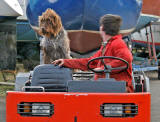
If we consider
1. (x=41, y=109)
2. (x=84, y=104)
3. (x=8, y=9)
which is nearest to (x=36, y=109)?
(x=41, y=109)

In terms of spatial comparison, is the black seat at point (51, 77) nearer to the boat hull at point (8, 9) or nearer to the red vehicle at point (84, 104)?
the red vehicle at point (84, 104)

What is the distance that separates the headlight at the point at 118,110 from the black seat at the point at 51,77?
2.32ft

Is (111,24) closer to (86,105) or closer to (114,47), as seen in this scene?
(114,47)

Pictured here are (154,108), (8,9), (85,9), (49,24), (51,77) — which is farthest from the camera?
(8,9)

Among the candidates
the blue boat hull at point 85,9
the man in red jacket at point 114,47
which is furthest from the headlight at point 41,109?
the blue boat hull at point 85,9

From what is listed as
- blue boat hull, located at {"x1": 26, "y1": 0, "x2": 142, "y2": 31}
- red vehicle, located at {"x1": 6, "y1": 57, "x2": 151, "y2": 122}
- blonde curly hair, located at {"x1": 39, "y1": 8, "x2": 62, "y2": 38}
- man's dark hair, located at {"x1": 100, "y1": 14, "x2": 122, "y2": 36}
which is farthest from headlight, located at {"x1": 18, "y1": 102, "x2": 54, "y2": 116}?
blue boat hull, located at {"x1": 26, "y1": 0, "x2": 142, "y2": 31}

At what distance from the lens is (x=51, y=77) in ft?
15.5

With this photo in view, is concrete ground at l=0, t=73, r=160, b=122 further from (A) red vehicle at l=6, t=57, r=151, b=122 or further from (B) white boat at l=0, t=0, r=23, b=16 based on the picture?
(B) white boat at l=0, t=0, r=23, b=16

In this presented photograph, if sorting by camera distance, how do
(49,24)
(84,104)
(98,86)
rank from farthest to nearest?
1. (49,24)
2. (98,86)
3. (84,104)

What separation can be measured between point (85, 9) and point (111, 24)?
21.0 feet

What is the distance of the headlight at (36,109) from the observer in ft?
14.0

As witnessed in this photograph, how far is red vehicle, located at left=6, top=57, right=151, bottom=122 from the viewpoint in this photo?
418 cm

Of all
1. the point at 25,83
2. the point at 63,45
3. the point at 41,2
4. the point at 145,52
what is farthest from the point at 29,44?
the point at 25,83

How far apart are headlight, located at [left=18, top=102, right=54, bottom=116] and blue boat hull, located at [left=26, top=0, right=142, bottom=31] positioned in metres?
6.73
